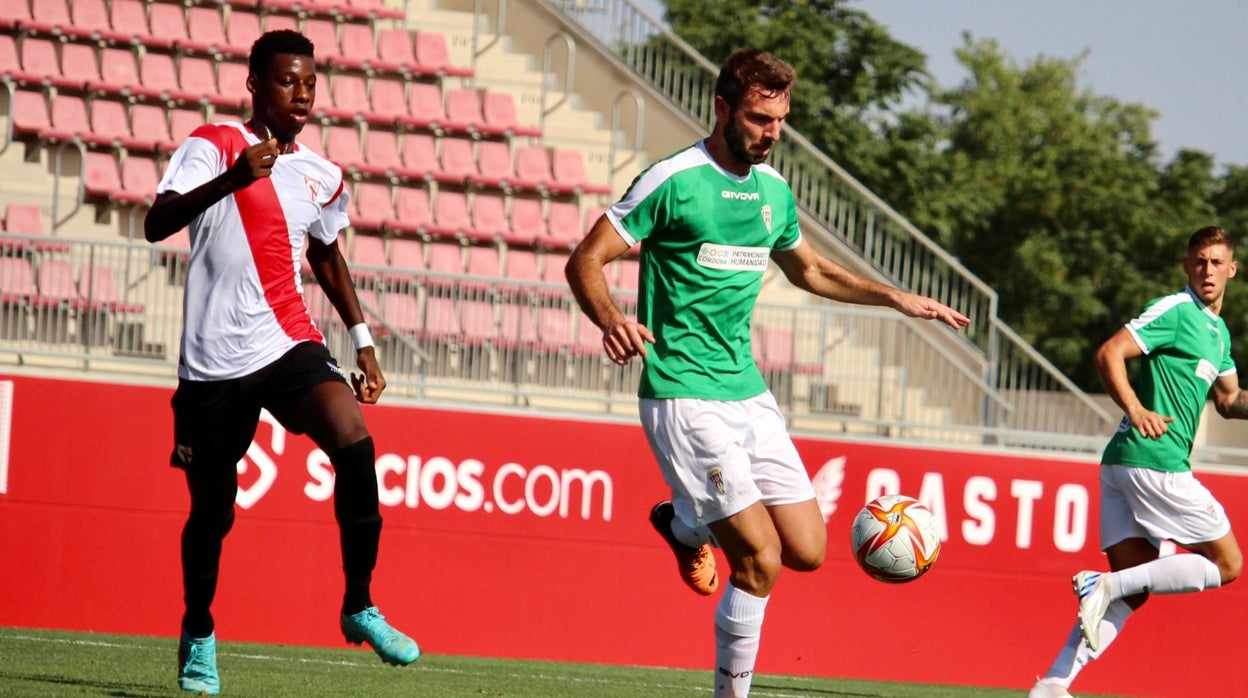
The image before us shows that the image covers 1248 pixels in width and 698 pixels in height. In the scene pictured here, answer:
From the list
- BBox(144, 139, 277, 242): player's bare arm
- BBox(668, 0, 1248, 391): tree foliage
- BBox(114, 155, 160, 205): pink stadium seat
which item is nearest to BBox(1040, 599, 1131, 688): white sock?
BBox(144, 139, 277, 242): player's bare arm

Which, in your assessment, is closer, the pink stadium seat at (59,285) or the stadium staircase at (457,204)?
the pink stadium seat at (59,285)

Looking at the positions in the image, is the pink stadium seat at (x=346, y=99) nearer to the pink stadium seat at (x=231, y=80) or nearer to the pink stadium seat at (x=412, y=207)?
the pink stadium seat at (x=231, y=80)

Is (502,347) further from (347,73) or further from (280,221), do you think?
(347,73)

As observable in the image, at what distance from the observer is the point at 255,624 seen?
981cm

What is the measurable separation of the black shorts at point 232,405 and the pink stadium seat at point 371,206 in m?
10.2

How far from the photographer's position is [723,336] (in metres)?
5.68

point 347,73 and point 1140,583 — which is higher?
point 347,73

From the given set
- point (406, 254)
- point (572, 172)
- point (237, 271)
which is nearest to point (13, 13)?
point (406, 254)

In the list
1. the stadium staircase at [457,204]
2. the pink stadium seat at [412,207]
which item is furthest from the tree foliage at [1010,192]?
the pink stadium seat at [412,207]

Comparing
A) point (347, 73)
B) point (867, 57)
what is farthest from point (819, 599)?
point (867, 57)

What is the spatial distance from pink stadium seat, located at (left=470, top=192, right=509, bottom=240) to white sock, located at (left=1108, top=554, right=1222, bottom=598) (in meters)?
9.61

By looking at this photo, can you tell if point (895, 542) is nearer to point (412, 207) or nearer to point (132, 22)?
point (412, 207)

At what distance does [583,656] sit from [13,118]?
9322mm

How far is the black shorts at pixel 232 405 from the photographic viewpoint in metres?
5.82
